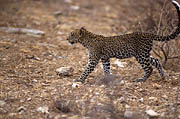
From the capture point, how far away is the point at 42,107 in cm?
673

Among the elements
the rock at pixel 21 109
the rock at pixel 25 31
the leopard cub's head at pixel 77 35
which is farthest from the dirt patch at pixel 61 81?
the leopard cub's head at pixel 77 35

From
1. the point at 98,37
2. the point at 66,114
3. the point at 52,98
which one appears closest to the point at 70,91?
the point at 52,98

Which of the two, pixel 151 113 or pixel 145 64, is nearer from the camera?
pixel 151 113

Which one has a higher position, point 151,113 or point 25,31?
point 25,31

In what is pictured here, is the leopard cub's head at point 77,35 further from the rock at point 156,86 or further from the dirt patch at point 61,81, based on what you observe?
the rock at point 156,86

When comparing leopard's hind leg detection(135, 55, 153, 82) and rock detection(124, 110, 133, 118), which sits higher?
leopard's hind leg detection(135, 55, 153, 82)

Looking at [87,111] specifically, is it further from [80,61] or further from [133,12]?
[133,12]

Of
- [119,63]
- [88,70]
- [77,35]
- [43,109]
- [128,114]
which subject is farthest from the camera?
[119,63]

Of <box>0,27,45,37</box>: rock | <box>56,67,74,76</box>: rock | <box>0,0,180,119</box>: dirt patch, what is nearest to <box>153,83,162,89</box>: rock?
<box>0,0,180,119</box>: dirt patch

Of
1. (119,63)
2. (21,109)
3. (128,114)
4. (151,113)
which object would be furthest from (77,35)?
(151,113)

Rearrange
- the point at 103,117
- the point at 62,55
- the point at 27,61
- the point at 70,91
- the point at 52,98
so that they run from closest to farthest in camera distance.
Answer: the point at 103,117 < the point at 52,98 < the point at 70,91 < the point at 27,61 < the point at 62,55

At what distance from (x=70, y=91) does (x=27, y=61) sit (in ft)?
8.62

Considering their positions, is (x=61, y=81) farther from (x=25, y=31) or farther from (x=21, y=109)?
(x=25, y=31)

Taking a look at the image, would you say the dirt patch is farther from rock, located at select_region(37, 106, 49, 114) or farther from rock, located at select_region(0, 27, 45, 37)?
rock, located at select_region(0, 27, 45, 37)
